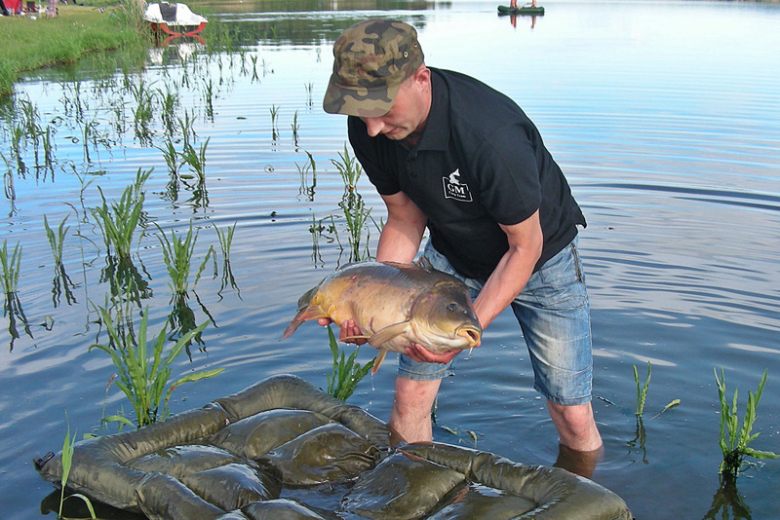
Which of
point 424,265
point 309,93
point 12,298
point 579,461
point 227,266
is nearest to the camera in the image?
point 424,265

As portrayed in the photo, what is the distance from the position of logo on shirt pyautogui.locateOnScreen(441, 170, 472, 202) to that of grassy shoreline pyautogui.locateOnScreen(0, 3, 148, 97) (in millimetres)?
13694

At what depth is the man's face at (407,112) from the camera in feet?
10.2

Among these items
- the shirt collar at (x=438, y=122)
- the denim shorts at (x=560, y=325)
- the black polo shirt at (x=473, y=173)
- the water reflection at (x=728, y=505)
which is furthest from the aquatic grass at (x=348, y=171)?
the water reflection at (x=728, y=505)

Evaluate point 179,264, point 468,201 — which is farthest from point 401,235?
point 179,264

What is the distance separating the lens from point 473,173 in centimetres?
313

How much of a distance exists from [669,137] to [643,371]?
6757 millimetres

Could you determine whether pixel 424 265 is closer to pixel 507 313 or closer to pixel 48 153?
pixel 507 313

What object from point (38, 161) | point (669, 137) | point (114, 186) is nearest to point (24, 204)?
point (114, 186)

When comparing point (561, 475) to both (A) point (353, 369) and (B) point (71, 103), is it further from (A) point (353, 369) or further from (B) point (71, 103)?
(B) point (71, 103)

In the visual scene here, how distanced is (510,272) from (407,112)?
79cm

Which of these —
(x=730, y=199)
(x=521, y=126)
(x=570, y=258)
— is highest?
(x=521, y=126)

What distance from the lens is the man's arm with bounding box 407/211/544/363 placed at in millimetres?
3148

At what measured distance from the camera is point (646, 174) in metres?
9.23

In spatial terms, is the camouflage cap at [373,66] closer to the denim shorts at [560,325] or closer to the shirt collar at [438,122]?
the shirt collar at [438,122]
